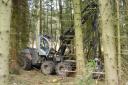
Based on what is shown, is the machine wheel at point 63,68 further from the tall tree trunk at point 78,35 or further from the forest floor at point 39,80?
the tall tree trunk at point 78,35

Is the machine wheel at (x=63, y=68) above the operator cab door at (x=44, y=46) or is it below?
below

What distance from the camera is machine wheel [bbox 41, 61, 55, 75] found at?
11.9 metres

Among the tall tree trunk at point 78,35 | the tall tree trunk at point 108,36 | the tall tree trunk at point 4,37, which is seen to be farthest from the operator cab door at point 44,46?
the tall tree trunk at point 4,37

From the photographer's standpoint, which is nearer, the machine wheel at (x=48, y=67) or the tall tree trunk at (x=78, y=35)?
the tall tree trunk at (x=78, y=35)

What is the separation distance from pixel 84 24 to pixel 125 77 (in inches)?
206

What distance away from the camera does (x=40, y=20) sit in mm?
16391

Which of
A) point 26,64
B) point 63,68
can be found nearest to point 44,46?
point 26,64

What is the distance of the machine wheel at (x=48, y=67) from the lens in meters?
11.9

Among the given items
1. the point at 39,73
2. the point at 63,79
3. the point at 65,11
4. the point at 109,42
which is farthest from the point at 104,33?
the point at 65,11

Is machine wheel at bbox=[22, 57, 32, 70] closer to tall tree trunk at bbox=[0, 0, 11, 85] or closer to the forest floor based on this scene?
the forest floor

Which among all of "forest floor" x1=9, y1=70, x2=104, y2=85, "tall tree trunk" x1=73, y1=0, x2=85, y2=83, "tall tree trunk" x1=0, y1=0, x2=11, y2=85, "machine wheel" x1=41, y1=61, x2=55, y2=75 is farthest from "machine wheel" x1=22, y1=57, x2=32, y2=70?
"tall tree trunk" x1=0, y1=0, x2=11, y2=85

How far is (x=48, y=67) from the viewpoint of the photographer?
39.1 feet

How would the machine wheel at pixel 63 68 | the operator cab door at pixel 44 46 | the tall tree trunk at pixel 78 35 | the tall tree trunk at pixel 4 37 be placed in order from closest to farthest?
the tall tree trunk at pixel 4 37
the tall tree trunk at pixel 78 35
the machine wheel at pixel 63 68
the operator cab door at pixel 44 46

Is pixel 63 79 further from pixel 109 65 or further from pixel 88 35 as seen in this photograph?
pixel 109 65
